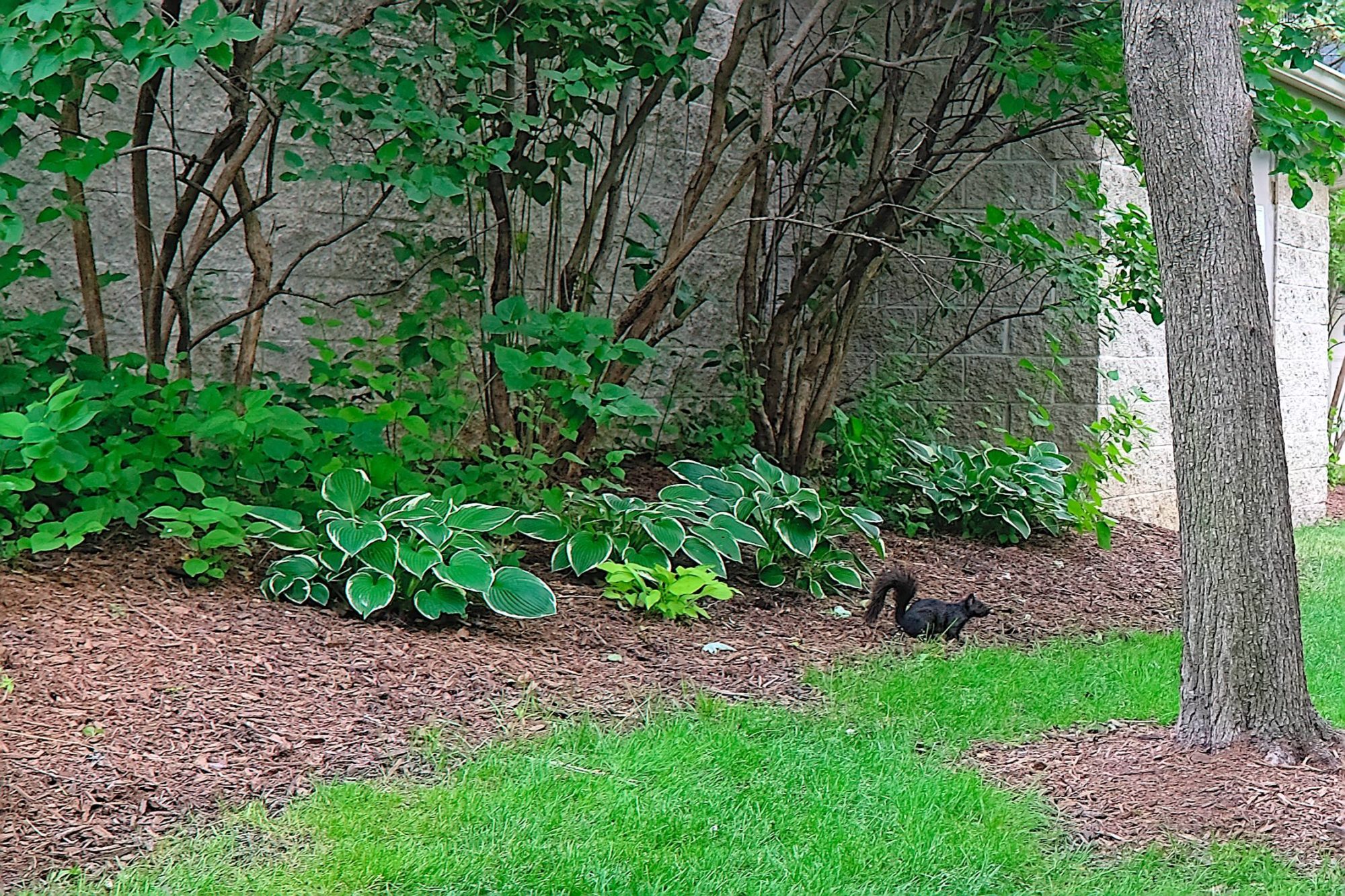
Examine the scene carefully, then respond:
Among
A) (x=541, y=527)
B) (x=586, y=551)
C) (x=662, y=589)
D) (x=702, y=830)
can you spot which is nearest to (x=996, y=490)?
(x=662, y=589)

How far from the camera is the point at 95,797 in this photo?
288cm

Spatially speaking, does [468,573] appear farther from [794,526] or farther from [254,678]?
[794,526]

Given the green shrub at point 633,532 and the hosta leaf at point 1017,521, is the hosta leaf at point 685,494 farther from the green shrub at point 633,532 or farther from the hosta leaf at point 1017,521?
the hosta leaf at point 1017,521

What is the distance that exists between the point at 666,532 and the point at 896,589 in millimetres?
915

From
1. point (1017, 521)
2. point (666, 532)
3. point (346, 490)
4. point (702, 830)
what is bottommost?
point (1017, 521)

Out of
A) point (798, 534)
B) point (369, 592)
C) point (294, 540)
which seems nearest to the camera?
point (369, 592)

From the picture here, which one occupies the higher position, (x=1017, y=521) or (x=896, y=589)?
(x=896, y=589)

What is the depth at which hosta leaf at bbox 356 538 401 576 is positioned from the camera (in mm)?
4223

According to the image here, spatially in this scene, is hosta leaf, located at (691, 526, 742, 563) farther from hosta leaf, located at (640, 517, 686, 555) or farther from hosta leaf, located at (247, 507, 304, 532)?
hosta leaf, located at (247, 507, 304, 532)

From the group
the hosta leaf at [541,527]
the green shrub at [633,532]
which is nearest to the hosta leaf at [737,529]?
the green shrub at [633,532]

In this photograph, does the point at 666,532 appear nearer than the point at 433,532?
No

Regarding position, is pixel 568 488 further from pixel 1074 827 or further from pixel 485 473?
pixel 1074 827

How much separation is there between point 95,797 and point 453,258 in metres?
3.82

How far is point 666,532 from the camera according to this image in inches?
197
